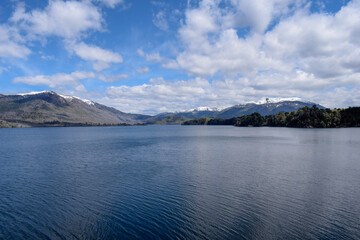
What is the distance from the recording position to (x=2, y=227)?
21.9m

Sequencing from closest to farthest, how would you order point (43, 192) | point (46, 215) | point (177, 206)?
point (46, 215), point (177, 206), point (43, 192)

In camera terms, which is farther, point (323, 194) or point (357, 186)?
point (357, 186)

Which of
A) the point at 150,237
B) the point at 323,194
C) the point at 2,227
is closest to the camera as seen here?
the point at 150,237

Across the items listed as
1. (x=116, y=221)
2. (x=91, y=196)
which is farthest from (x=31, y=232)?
(x=91, y=196)

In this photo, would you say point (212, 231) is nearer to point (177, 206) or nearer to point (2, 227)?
point (177, 206)

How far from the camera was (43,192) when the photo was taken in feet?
107

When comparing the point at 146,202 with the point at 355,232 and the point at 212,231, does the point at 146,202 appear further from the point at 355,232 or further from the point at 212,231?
the point at 355,232

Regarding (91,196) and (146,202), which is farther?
(91,196)

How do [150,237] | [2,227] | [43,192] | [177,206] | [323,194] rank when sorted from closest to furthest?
[150,237] → [2,227] → [177,206] → [323,194] → [43,192]

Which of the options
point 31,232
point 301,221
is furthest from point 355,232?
point 31,232

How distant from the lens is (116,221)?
23.0m

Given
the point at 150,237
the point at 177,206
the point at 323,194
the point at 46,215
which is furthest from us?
the point at 323,194

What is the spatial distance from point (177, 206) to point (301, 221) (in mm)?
13430

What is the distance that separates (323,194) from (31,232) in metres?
35.0
